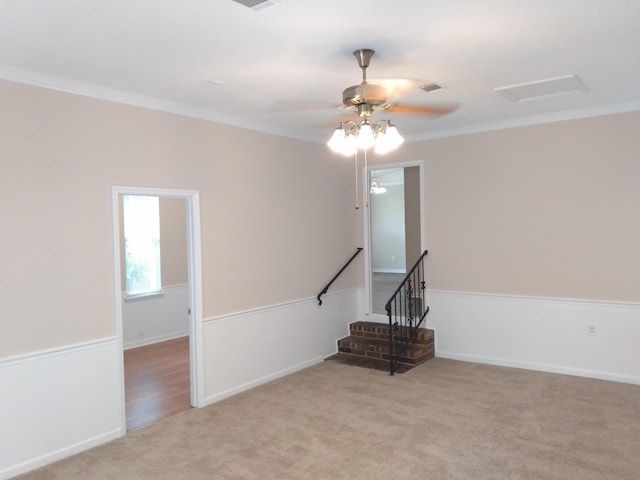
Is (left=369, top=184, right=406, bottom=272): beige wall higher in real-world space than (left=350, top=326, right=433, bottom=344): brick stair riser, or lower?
higher

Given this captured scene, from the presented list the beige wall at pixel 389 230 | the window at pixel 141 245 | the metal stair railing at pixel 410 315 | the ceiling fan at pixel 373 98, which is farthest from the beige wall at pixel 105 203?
the beige wall at pixel 389 230

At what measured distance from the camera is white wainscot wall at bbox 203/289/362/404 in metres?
4.52

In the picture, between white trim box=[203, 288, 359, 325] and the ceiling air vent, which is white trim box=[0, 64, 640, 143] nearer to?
the ceiling air vent

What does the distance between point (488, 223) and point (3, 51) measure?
471cm

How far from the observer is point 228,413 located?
4.17 m

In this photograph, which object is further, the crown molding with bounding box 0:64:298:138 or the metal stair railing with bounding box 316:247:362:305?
the metal stair railing with bounding box 316:247:362:305

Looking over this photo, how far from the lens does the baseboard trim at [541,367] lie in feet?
15.3

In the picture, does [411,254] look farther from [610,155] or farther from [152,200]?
[152,200]

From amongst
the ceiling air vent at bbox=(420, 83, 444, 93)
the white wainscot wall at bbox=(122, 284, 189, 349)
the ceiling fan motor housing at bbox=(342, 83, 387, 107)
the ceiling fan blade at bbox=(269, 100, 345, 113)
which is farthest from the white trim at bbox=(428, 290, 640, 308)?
the white wainscot wall at bbox=(122, 284, 189, 349)

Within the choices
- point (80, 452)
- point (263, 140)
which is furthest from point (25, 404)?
point (263, 140)

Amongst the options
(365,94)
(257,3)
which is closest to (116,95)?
(257,3)

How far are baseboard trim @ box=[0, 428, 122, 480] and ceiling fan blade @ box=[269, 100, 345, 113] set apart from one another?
3.01 m

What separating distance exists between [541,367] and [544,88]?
292 centimetres

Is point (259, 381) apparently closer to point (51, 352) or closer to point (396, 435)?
point (396, 435)
